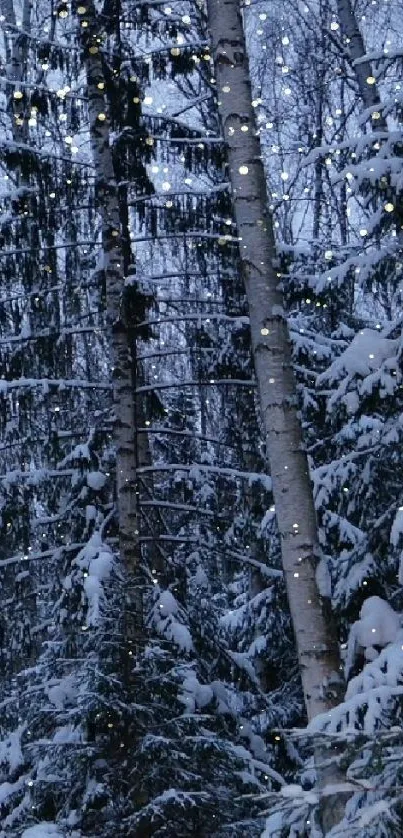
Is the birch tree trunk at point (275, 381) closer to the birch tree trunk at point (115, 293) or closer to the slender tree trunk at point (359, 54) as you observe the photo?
the birch tree trunk at point (115, 293)

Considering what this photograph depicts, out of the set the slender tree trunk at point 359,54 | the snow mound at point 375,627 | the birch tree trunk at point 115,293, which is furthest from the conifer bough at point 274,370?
the slender tree trunk at point 359,54

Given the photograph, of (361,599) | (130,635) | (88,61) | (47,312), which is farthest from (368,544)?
(88,61)

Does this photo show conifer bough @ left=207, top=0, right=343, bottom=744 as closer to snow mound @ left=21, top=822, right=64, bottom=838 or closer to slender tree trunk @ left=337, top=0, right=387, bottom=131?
snow mound @ left=21, top=822, right=64, bottom=838

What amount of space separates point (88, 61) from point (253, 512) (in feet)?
13.9

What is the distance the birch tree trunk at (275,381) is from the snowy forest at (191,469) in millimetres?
14

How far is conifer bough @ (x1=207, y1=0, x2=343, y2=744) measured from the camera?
570cm

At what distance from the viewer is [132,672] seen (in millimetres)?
6695

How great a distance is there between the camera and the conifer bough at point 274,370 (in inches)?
225

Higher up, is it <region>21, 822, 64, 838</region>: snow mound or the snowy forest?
the snowy forest

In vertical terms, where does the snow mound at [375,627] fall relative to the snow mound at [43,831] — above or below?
above

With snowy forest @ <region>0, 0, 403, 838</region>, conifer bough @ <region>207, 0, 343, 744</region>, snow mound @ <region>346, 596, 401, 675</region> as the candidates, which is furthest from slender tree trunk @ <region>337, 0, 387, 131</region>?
snow mound @ <region>346, 596, 401, 675</region>

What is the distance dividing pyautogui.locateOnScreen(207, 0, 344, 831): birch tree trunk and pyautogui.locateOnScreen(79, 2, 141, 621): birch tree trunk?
7.25 ft

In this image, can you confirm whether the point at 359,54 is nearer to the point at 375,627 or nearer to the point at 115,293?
the point at 115,293

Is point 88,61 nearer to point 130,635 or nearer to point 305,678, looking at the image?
point 130,635
